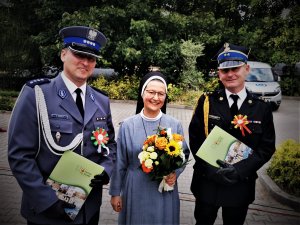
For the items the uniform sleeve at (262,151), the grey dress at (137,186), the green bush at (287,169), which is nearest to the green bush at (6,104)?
the green bush at (287,169)

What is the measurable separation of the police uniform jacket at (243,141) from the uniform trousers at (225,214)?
0.28 ft

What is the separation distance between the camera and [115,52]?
1585 centimetres

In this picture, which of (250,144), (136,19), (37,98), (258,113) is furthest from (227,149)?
(136,19)

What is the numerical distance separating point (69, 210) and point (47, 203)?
0.21 metres

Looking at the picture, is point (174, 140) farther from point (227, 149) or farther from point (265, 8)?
point (265, 8)

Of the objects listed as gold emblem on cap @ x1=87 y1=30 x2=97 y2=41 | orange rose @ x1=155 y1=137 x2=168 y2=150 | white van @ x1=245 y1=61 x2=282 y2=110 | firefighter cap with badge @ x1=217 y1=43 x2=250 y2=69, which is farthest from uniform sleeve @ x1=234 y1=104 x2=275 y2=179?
white van @ x1=245 y1=61 x2=282 y2=110

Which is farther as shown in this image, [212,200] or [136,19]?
[136,19]

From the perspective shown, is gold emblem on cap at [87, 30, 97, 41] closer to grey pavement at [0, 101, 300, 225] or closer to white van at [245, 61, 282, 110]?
grey pavement at [0, 101, 300, 225]

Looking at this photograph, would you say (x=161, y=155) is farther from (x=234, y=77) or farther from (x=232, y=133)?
(x=234, y=77)

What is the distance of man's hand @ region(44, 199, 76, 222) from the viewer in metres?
2.33

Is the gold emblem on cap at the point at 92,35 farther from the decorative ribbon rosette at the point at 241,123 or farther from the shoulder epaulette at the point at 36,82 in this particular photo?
the decorative ribbon rosette at the point at 241,123

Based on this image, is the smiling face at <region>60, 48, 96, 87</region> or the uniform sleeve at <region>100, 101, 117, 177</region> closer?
the smiling face at <region>60, 48, 96, 87</region>

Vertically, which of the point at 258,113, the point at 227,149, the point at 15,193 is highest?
the point at 258,113

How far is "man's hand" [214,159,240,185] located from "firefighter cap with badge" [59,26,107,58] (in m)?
1.58
